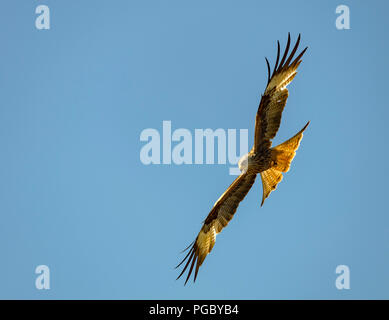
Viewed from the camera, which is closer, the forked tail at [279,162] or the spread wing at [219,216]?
A: the forked tail at [279,162]

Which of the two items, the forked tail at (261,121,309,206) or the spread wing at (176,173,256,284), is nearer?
the forked tail at (261,121,309,206)

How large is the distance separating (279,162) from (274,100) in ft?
3.30

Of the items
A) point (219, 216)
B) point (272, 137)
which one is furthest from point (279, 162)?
point (219, 216)

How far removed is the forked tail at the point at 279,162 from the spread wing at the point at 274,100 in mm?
285

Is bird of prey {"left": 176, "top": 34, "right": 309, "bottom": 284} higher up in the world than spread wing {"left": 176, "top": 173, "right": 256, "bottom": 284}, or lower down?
higher up

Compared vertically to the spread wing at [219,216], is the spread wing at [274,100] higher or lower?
higher

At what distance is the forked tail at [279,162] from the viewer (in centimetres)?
1032

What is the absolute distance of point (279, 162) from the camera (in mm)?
10523

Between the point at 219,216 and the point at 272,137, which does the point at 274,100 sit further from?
the point at 219,216

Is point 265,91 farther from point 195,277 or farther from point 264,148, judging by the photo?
point 195,277

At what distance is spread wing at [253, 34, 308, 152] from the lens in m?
10.6

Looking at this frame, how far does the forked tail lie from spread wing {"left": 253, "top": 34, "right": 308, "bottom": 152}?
285 millimetres
